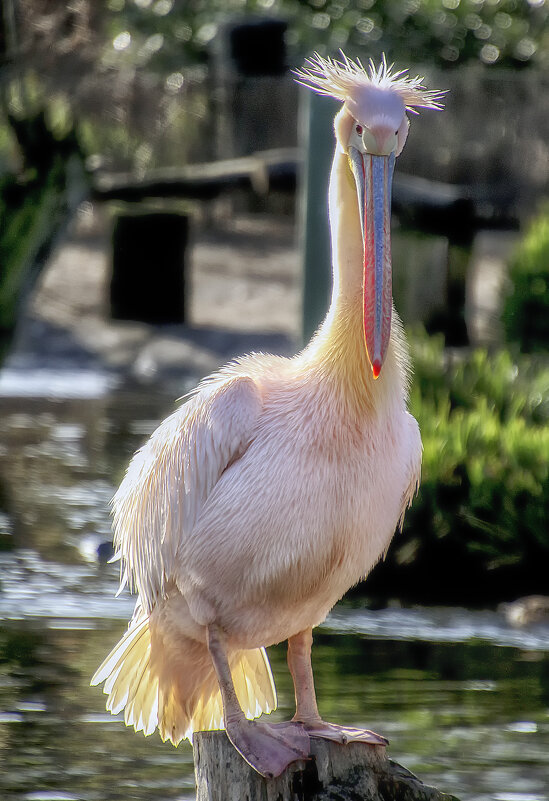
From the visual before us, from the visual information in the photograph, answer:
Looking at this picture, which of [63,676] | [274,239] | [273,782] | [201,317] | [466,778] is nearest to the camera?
[273,782]

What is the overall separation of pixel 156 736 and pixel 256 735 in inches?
62.9

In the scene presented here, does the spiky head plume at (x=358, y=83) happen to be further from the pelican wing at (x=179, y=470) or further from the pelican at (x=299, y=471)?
the pelican wing at (x=179, y=470)

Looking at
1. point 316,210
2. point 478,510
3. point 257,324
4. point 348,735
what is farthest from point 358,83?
point 257,324

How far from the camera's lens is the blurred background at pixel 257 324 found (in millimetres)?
4902

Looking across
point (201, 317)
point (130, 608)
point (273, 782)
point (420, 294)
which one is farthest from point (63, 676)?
point (201, 317)

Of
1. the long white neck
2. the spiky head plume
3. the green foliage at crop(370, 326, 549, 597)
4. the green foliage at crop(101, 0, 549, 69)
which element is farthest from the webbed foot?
the green foliage at crop(101, 0, 549, 69)

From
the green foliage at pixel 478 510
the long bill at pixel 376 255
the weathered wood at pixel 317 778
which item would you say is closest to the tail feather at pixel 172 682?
the weathered wood at pixel 317 778

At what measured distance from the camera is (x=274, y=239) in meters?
15.3

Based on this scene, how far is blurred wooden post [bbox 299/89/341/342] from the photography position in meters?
6.93

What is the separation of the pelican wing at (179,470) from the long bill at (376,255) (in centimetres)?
38

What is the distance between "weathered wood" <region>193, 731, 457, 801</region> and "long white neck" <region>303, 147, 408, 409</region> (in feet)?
2.70

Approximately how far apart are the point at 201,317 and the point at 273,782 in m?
9.54

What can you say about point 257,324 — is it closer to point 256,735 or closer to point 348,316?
point 348,316

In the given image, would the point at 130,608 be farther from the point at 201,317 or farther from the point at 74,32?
the point at 74,32
